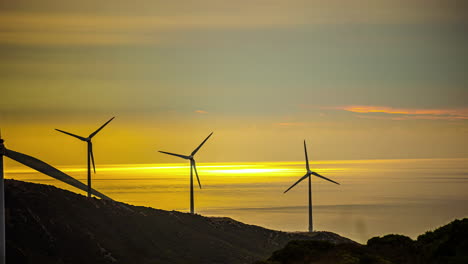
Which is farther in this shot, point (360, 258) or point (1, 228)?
point (1, 228)

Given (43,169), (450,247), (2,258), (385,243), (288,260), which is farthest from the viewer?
(43,169)

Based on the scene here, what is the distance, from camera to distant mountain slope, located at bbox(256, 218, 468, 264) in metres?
106

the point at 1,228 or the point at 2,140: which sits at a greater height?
the point at 2,140

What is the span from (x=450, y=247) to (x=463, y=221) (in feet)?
19.2

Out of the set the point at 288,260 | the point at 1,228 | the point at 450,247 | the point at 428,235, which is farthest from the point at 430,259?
the point at 1,228

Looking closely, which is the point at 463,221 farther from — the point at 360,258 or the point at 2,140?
the point at 2,140

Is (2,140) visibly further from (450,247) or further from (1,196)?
(450,247)

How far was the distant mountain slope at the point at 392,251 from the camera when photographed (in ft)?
347

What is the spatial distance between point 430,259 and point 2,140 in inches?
2830

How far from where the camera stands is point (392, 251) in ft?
396

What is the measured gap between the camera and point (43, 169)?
14575 centimetres

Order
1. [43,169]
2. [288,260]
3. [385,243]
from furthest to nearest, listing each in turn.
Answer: [43,169]
[385,243]
[288,260]

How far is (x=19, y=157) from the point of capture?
14075cm

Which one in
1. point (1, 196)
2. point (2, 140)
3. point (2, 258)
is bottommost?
point (2, 258)
